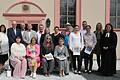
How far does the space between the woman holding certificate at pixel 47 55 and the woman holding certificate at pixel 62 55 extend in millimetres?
205

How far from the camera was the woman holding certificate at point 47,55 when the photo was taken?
12617mm

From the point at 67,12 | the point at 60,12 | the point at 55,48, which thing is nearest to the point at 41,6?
the point at 60,12

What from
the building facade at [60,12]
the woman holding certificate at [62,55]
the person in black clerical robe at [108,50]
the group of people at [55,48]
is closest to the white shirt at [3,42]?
the group of people at [55,48]

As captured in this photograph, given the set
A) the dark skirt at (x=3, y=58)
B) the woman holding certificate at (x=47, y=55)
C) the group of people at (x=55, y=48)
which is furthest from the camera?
the dark skirt at (x=3, y=58)

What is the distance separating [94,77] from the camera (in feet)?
41.3

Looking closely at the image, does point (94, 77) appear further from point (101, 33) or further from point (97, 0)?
point (97, 0)

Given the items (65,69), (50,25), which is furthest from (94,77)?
(50,25)

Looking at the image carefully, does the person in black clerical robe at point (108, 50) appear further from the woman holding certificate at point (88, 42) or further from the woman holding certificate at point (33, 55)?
the woman holding certificate at point (33, 55)

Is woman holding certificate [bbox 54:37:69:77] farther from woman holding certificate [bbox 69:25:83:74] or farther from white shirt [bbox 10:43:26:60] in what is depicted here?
white shirt [bbox 10:43:26:60]

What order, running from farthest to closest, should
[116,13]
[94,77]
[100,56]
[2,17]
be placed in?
[116,13] → [2,17] → [100,56] → [94,77]

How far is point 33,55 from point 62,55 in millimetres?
991

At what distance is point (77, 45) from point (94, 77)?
126cm

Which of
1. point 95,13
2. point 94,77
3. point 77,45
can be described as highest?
point 95,13

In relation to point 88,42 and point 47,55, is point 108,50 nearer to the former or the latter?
point 88,42
